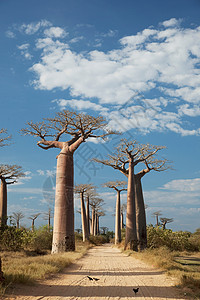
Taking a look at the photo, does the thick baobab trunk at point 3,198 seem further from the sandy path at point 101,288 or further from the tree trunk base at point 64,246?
the sandy path at point 101,288

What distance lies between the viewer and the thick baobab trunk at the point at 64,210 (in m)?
11.2

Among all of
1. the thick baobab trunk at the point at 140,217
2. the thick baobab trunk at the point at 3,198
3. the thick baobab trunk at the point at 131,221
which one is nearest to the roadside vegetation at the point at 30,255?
the thick baobab trunk at the point at 131,221

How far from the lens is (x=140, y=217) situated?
51.8 feet

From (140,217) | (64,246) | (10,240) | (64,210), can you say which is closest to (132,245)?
(140,217)

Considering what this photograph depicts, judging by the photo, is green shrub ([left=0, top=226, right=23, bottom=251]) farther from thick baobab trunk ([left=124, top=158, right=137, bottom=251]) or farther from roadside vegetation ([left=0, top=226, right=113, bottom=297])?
thick baobab trunk ([left=124, top=158, right=137, bottom=251])

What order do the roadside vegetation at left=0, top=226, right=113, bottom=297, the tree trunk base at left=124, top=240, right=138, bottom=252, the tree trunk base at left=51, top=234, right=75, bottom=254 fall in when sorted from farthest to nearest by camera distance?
the tree trunk base at left=124, top=240, right=138, bottom=252 < the tree trunk base at left=51, top=234, right=75, bottom=254 < the roadside vegetation at left=0, top=226, right=113, bottom=297

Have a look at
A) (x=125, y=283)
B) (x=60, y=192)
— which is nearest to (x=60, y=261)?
(x=125, y=283)

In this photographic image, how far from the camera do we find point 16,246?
12734 millimetres

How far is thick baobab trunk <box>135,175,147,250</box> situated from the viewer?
15.2m

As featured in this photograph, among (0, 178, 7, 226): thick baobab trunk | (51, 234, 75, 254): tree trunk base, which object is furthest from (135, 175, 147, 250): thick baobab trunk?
(0, 178, 7, 226): thick baobab trunk

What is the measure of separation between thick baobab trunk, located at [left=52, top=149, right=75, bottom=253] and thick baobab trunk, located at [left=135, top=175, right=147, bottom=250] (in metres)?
4.99

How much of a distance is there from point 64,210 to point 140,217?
599 cm

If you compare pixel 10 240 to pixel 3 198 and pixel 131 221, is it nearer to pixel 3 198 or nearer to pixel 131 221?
pixel 131 221

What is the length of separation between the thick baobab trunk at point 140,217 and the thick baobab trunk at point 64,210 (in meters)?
4.99
